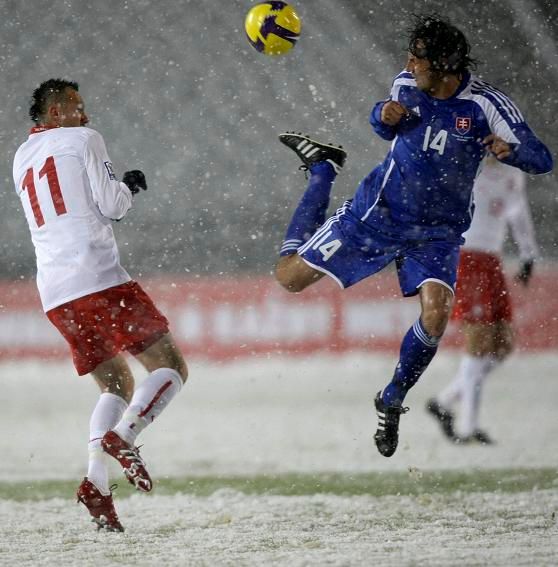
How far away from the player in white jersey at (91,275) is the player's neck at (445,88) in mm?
1290

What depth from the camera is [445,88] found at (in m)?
4.02

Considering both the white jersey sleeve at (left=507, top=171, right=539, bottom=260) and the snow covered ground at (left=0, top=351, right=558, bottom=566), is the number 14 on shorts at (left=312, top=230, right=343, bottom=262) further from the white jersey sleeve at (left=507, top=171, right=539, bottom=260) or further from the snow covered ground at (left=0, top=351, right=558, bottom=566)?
the white jersey sleeve at (left=507, top=171, right=539, bottom=260)

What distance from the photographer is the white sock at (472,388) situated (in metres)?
5.84

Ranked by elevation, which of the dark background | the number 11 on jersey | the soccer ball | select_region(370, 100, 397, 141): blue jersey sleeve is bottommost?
the number 11 on jersey

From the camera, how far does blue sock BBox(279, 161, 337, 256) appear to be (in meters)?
4.47

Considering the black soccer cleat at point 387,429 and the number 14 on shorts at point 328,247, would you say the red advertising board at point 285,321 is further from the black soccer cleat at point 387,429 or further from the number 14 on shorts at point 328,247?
the black soccer cleat at point 387,429

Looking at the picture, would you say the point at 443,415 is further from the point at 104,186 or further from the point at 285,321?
the point at 285,321

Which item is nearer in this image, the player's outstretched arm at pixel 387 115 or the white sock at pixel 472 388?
the player's outstretched arm at pixel 387 115

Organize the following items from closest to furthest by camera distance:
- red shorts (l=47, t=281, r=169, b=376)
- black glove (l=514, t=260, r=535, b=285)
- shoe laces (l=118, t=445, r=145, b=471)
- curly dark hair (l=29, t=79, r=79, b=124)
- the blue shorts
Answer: shoe laces (l=118, t=445, r=145, b=471)
red shorts (l=47, t=281, r=169, b=376)
curly dark hair (l=29, t=79, r=79, b=124)
the blue shorts
black glove (l=514, t=260, r=535, b=285)

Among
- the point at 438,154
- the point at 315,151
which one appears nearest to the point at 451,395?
the point at 315,151

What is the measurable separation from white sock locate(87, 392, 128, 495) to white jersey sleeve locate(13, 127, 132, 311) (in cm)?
45

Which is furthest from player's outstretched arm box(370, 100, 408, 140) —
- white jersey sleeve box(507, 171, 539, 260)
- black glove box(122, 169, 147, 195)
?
white jersey sleeve box(507, 171, 539, 260)

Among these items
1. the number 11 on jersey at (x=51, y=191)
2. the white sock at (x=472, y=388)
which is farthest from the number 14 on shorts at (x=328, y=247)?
the white sock at (x=472, y=388)

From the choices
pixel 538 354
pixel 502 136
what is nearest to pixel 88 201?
pixel 502 136
